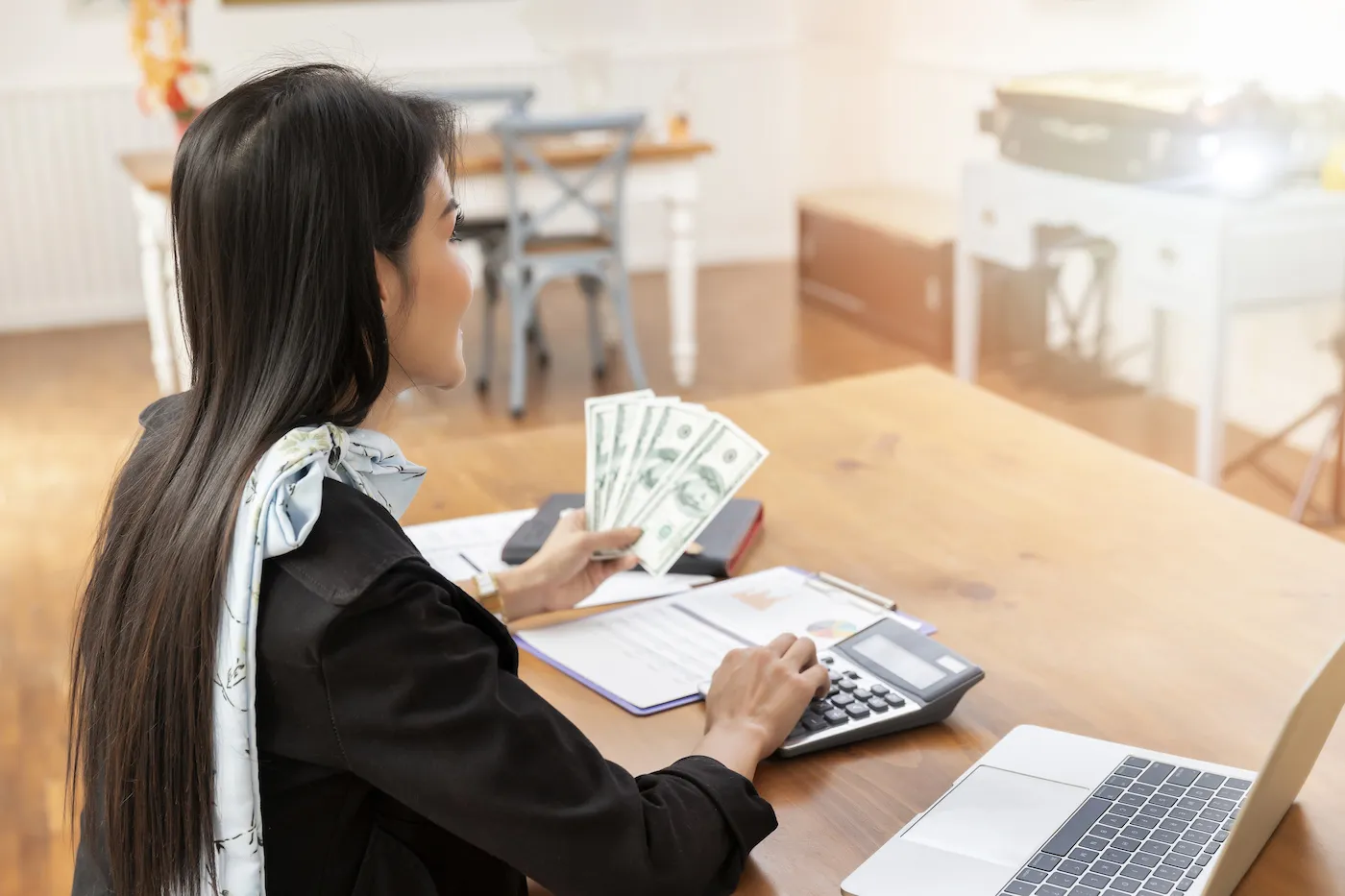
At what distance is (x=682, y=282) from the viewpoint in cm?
458

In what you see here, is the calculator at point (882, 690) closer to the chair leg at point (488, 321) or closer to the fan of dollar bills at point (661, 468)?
the fan of dollar bills at point (661, 468)

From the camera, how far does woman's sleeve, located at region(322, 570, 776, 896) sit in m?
0.83

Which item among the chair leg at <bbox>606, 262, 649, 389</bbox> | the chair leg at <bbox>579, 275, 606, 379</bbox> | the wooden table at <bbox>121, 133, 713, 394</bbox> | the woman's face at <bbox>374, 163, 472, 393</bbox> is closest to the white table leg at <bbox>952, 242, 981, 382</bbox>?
the wooden table at <bbox>121, 133, 713, 394</bbox>

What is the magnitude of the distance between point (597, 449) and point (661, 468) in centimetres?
7

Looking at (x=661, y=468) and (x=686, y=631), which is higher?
(x=661, y=468)

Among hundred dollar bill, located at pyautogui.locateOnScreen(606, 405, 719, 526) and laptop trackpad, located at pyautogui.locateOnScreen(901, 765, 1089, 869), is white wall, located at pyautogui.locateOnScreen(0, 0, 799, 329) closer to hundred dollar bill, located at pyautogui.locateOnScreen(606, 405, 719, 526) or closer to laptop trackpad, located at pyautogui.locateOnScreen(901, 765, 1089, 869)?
hundred dollar bill, located at pyautogui.locateOnScreen(606, 405, 719, 526)

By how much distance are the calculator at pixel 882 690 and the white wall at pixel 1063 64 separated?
2.91 metres

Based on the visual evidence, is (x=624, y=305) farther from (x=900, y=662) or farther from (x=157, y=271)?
(x=900, y=662)

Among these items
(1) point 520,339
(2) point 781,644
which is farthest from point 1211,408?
(2) point 781,644

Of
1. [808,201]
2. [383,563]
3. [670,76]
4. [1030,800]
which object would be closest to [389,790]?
[383,563]

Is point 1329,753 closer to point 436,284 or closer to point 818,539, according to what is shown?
point 818,539

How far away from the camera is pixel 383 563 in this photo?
33.2 inches

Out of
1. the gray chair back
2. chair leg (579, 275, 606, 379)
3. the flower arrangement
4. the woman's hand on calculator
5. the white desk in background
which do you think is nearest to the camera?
the woman's hand on calculator

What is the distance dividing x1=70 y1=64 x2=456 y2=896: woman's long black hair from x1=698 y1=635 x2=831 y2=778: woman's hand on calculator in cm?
36
